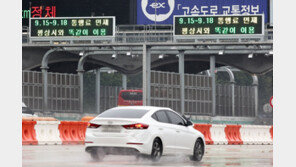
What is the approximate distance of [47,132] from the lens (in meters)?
26.8

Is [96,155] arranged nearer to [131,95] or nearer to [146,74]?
[146,74]

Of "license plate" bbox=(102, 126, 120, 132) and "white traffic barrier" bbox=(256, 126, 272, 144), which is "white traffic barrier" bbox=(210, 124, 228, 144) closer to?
"white traffic barrier" bbox=(256, 126, 272, 144)

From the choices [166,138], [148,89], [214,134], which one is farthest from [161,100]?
[166,138]

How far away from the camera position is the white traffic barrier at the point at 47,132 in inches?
1037

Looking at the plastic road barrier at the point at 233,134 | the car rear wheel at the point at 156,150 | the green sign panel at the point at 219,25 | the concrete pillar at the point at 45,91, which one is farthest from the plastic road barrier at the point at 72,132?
the concrete pillar at the point at 45,91

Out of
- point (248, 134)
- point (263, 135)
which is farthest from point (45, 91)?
point (248, 134)

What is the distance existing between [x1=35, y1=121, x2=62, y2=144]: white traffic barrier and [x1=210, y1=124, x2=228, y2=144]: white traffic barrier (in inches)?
335

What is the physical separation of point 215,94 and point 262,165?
48.0 m

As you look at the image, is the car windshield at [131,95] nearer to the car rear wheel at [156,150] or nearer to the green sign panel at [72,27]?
the green sign panel at [72,27]

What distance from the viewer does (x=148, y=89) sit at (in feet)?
175

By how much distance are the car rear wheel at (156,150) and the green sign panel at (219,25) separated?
30.3 metres

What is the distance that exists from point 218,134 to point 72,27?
18.2 meters

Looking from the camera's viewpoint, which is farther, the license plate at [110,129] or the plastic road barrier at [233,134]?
the plastic road barrier at [233,134]

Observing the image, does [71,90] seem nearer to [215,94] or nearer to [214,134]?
[215,94]
